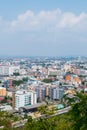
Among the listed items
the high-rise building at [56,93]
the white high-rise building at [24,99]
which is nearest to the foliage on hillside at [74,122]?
the white high-rise building at [24,99]

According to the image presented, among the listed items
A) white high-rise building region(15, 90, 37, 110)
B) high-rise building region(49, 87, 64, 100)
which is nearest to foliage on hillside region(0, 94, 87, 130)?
white high-rise building region(15, 90, 37, 110)

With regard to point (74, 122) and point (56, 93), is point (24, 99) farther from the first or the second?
point (74, 122)

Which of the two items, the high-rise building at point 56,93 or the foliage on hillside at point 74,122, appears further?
the high-rise building at point 56,93

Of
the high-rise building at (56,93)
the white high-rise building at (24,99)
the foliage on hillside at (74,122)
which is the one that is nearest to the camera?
the foliage on hillside at (74,122)

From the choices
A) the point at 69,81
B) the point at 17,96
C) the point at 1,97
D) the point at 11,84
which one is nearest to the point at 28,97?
the point at 17,96

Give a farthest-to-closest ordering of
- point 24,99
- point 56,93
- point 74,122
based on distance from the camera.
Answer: point 56,93 < point 24,99 < point 74,122

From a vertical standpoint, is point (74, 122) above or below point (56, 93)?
above

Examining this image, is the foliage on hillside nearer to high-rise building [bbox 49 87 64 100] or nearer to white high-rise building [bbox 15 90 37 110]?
white high-rise building [bbox 15 90 37 110]

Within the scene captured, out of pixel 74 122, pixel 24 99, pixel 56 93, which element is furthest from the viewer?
pixel 56 93

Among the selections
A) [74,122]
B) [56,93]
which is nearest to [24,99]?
[56,93]

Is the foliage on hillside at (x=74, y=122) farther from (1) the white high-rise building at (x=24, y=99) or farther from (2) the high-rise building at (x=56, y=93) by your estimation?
(2) the high-rise building at (x=56, y=93)

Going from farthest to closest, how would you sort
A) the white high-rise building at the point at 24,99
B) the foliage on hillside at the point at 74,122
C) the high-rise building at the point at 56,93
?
the high-rise building at the point at 56,93 < the white high-rise building at the point at 24,99 < the foliage on hillside at the point at 74,122
